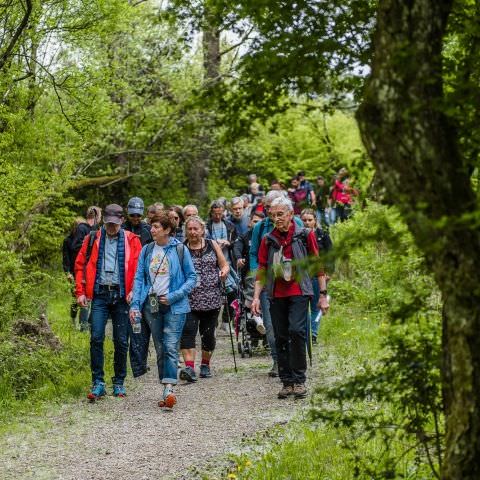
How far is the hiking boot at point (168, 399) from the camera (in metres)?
9.73

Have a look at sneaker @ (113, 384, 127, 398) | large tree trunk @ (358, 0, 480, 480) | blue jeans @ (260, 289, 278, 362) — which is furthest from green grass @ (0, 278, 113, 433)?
large tree trunk @ (358, 0, 480, 480)

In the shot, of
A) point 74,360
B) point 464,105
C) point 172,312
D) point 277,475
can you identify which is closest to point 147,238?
point 74,360

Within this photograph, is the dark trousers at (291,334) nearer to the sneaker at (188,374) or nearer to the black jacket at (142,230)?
the sneaker at (188,374)

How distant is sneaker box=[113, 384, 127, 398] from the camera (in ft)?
34.4

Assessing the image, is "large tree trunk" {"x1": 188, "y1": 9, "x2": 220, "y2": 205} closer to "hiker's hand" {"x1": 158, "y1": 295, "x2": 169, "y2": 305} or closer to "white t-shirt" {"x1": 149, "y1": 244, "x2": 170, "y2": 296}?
"white t-shirt" {"x1": 149, "y1": 244, "x2": 170, "y2": 296}

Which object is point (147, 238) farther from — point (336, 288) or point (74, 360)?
point (336, 288)

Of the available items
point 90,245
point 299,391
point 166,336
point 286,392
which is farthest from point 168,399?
point 90,245

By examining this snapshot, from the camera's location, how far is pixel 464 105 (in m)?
4.19

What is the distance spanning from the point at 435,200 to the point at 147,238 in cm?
904

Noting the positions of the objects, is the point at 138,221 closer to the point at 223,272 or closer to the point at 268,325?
the point at 223,272

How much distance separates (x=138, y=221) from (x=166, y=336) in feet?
10.3

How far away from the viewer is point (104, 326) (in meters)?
10.3

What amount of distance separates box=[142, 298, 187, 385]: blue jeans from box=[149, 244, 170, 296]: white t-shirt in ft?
0.69

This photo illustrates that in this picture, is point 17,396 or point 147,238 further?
point 147,238
